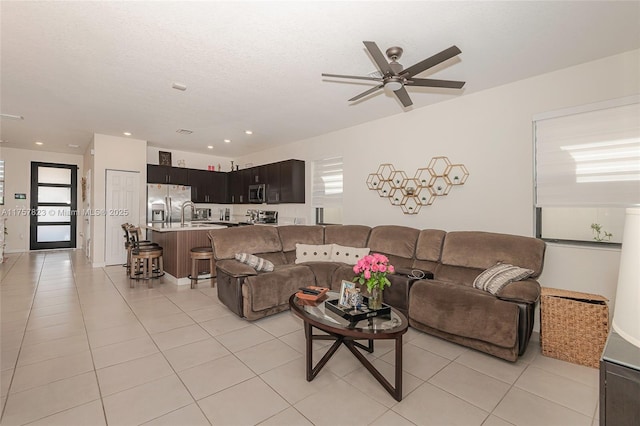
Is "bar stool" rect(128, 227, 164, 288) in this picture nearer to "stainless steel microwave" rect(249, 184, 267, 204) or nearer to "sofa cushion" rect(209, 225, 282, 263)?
"sofa cushion" rect(209, 225, 282, 263)

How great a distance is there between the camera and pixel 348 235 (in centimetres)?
450

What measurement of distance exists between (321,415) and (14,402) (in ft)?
6.73

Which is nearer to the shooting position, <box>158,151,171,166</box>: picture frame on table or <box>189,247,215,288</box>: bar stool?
<box>189,247,215,288</box>: bar stool

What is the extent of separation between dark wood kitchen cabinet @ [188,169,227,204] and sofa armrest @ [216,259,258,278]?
4499 mm

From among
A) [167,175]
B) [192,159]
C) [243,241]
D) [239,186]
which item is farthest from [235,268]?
[192,159]

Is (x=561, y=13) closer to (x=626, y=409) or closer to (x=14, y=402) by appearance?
(x=626, y=409)

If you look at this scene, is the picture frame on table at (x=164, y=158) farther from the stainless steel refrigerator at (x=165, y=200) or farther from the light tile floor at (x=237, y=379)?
the light tile floor at (x=237, y=379)

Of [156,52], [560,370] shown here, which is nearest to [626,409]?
[560,370]

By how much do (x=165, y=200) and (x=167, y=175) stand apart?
25.0 inches

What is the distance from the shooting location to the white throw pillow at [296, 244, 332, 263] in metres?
4.42

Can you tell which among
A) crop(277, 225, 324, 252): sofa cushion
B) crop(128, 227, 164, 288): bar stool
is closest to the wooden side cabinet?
crop(277, 225, 324, 252): sofa cushion

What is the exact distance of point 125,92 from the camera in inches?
146

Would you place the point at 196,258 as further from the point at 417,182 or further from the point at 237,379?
the point at 417,182

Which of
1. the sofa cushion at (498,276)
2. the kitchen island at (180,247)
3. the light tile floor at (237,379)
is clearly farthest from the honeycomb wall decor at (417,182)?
the kitchen island at (180,247)
